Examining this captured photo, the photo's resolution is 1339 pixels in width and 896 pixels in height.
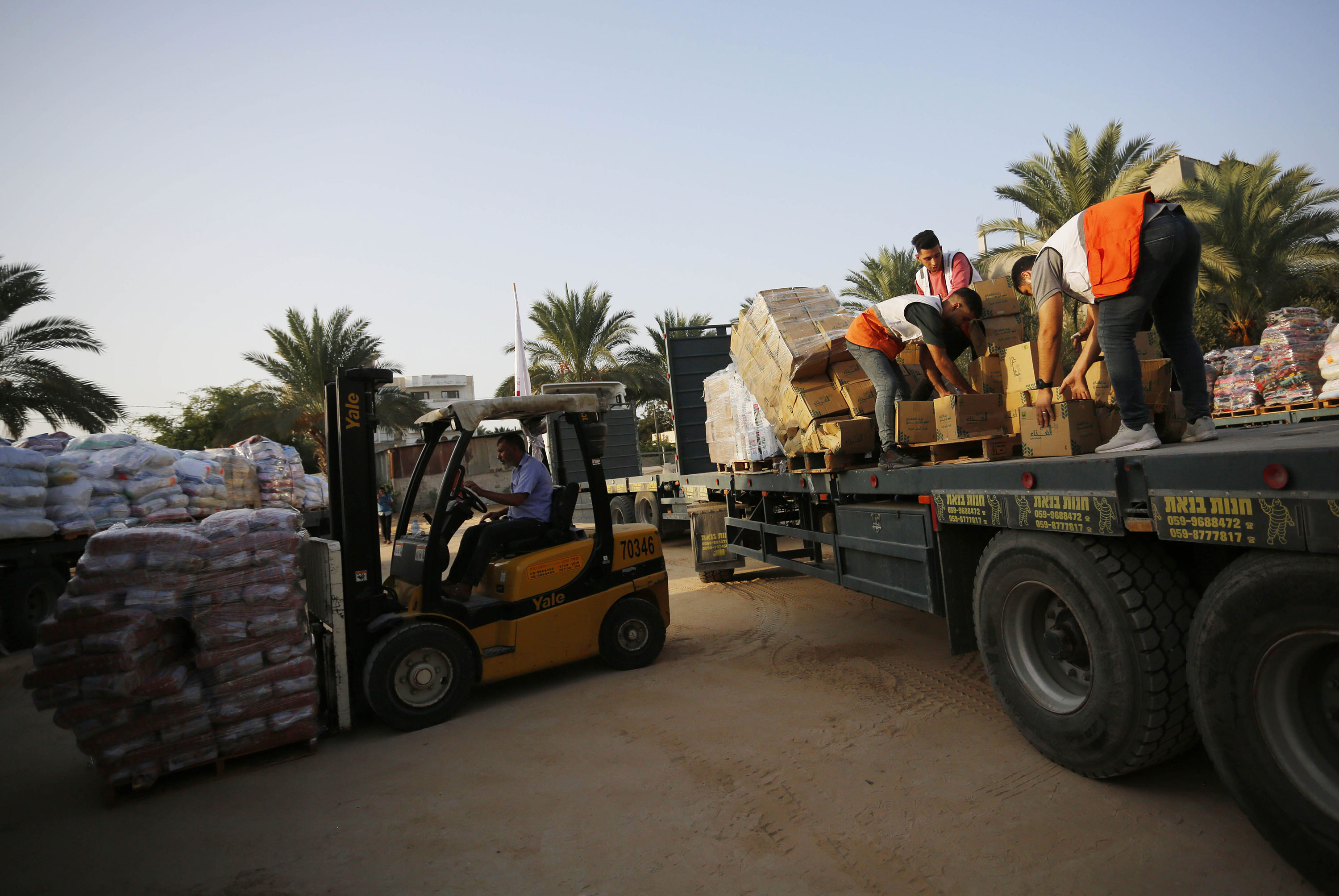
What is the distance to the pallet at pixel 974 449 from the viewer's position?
436 cm

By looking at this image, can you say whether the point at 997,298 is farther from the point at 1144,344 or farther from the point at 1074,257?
the point at 1074,257

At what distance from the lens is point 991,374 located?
16.5ft

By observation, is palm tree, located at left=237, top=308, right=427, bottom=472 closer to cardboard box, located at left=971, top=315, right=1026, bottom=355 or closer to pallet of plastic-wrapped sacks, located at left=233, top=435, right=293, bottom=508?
pallet of plastic-wrapped sacks, located at left=233, top=435, right=293, bottom=508

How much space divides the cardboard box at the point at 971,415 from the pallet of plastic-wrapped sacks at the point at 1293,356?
8.99 m

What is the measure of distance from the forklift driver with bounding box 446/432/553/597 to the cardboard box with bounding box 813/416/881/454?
2079 mm

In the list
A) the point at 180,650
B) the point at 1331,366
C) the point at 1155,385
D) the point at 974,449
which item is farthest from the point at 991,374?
the point at 1331,366

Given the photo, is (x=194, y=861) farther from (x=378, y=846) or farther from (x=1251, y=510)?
(x=1251, y=510)

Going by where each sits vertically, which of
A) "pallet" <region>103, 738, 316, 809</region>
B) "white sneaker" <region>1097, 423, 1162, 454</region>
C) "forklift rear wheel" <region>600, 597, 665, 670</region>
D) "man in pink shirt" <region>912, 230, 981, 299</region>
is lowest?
"pallet" <region>103, 738, 316, 809</region>

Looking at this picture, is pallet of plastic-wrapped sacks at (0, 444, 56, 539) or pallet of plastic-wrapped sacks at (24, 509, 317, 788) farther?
pallet of plastic-wrapped sacks at (0, 444, 56, 539)

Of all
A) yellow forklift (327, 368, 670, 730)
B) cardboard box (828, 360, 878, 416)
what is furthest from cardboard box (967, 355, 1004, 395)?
yellow forklift (327, 368, 670, 730)

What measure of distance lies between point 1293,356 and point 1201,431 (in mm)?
9635

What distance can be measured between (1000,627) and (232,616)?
409 cm

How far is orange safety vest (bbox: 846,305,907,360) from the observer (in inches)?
209

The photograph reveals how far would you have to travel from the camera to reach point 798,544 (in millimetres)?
7621
